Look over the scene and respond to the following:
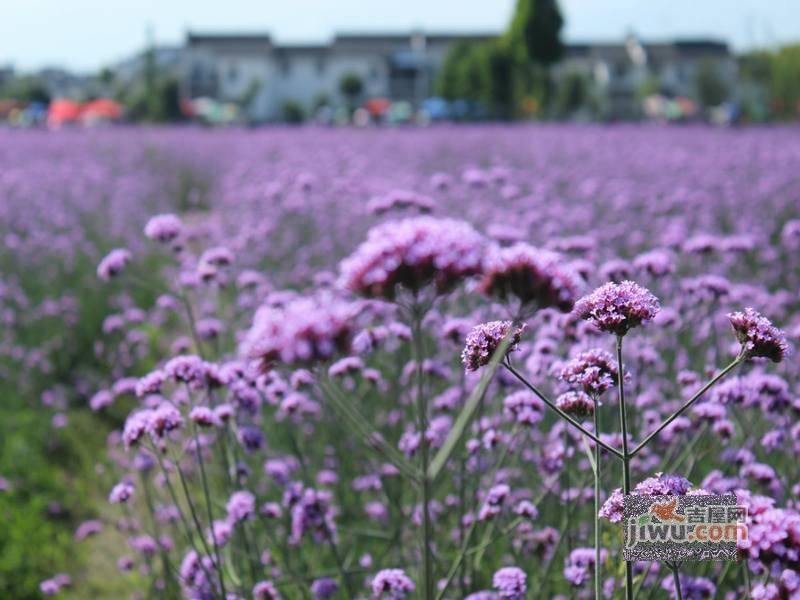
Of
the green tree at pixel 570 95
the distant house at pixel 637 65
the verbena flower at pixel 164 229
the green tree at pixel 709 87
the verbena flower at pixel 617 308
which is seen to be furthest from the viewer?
the distant house at pixel 637 65

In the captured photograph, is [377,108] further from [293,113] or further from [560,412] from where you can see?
[560,412]

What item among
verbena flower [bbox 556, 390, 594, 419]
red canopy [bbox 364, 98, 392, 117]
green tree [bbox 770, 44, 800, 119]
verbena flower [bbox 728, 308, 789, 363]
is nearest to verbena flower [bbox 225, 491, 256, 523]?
verbena flower [bbox 556, 390, 594, 419]

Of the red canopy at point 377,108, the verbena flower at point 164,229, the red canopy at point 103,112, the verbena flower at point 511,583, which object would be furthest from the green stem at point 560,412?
the red canopy at point 377,108

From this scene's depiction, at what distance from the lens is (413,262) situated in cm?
126

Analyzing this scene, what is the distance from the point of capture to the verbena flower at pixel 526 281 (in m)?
1.30

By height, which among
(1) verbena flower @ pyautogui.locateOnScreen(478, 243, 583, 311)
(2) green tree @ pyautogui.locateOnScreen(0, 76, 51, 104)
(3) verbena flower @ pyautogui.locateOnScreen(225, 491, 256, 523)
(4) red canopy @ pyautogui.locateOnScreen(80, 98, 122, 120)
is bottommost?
(3) verbena flower @ pyautogui.locateOnScreen(225, 491, 256, 523)

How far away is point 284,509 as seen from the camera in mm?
2828

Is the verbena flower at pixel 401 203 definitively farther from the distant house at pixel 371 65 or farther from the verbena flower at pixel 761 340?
the distant house at pixel 371 65

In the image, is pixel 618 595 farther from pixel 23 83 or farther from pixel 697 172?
pixel 23 83

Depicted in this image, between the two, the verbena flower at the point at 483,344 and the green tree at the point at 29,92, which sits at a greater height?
the green tree at the point at 29,92

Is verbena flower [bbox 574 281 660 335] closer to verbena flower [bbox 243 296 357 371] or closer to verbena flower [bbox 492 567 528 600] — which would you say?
verbena flower [bbox 243 296 357 371]

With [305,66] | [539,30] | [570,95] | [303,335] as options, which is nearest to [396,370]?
A: [303,335]

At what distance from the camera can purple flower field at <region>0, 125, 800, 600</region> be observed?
4.44 ft

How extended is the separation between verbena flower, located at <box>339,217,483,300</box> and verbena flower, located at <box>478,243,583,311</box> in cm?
3
